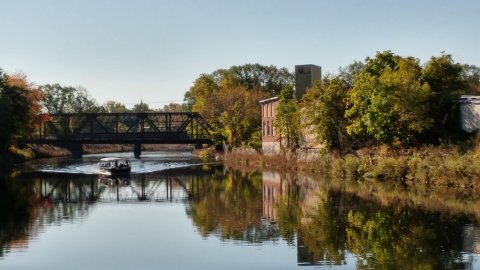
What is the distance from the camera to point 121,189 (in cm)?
5031

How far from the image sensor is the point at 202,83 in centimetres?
12544

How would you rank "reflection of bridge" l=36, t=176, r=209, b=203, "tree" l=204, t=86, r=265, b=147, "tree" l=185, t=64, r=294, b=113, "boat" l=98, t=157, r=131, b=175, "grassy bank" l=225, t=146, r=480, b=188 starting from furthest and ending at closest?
"tree" l=185, t=64, r=294, b=113, "tree" l=204, t=86, r=265, b=147, "boat" l=98, t=157, r=131, b=175, "reflection of bridge" l=36, t=176, r=209, b=203, "grassy bank" l=225, t=146, r=480, b=188

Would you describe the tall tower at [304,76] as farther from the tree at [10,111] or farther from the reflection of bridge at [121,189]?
the tree at [10,111]

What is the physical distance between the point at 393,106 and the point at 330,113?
8.85 metres

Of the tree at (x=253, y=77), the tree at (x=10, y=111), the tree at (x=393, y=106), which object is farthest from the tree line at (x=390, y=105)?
the tree at (x=253, y=77)

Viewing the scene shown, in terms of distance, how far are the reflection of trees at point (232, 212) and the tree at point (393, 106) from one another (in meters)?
9.53

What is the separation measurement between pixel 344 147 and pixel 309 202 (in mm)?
20004

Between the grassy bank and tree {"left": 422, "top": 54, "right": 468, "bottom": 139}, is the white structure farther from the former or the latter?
the grassy bank

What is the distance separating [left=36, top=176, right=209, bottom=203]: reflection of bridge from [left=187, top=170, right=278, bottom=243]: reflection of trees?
72.6 inches

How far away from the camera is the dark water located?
72.4 feet

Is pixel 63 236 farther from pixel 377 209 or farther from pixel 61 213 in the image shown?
pixel 377 209

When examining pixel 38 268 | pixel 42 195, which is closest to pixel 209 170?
pixel 42 195

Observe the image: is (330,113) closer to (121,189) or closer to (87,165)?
(121,189)

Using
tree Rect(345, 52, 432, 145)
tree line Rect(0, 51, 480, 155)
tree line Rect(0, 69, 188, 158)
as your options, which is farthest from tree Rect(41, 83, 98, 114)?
tree Rect(345, 52, 432, 145)
